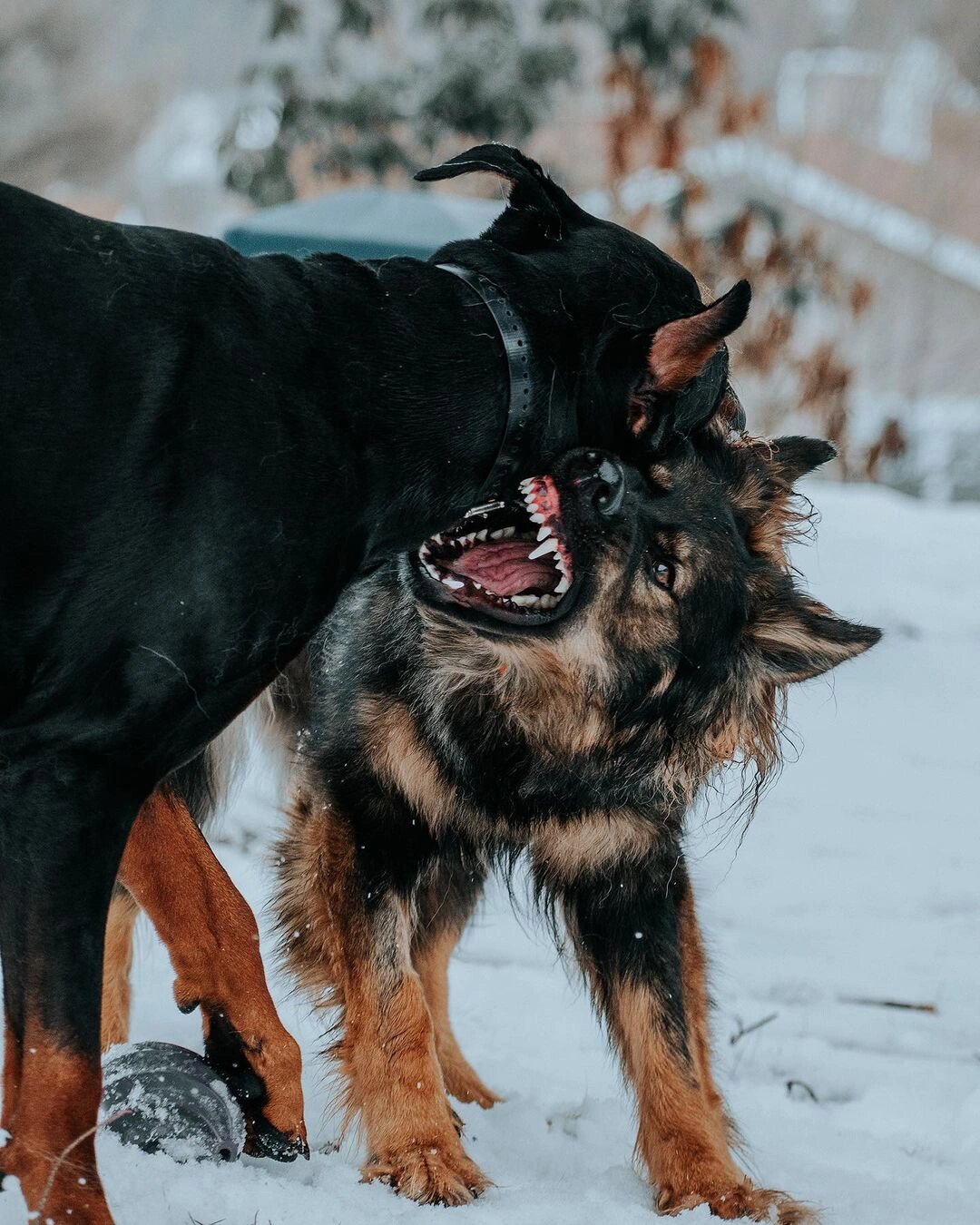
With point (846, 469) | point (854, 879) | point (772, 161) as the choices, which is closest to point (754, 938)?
point (854, 879)

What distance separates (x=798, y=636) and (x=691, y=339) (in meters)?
0.96

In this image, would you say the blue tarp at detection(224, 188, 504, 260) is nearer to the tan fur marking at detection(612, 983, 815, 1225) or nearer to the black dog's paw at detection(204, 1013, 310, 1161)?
the tan fur marking at detection(612, 983, 815, 1225)

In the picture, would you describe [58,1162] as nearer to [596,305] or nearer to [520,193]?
[596,305]

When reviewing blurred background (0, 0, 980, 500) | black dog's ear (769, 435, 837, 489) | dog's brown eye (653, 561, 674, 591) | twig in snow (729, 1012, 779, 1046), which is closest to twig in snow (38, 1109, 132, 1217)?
dog's brown eye (653, 561, 674, 591)

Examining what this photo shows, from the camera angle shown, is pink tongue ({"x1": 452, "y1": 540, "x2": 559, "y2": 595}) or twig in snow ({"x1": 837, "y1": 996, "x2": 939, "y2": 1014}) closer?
pink tongue ({"x1": 452, "y1": 540, "x2": 559, "y2": 595})

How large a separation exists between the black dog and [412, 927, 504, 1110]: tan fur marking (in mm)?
1431

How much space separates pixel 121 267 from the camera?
2072 mm

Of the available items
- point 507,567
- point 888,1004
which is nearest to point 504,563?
point 507,567

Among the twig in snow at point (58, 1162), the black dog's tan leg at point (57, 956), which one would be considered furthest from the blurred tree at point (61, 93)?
the twig in snow at point (58, 1162)

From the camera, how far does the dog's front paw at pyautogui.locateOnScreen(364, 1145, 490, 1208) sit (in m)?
2.65

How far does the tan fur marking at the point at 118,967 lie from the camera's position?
3299 millimetres

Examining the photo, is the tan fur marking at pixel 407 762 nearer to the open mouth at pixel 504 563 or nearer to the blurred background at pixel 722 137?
the open mouth at pixel 504 563

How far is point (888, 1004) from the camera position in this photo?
4172 mm

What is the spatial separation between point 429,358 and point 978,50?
24181 millimetres
